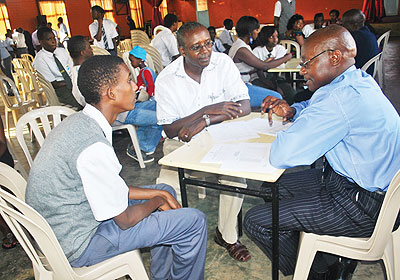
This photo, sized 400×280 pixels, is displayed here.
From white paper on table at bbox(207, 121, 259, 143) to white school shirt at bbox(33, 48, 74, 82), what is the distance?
311cm

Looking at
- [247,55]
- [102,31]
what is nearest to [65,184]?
[247,55]

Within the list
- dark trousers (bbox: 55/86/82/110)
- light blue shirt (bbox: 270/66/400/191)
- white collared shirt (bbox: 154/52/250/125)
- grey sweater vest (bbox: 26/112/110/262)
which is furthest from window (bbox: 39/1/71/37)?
light blue shirt (bbox: 270/66/400/191)

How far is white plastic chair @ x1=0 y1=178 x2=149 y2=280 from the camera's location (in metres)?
1.23

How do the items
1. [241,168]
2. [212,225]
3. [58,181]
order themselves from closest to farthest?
[58,181] → [241,168] → [212,225]

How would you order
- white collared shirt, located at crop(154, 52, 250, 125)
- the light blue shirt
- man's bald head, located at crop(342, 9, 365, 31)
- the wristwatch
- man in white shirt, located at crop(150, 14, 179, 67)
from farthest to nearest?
1. man in white shirt, located at crop(150, 14, 179, 67)
2. man's bald head, located at crop(342, 9, 365, 31)
3. white collared shirt, located at crop(154, 52, 250, 125)
4. the wristwatch
5. the light blue shirt

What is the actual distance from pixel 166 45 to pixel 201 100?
11.6 feet

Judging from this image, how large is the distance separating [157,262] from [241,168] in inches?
30.5

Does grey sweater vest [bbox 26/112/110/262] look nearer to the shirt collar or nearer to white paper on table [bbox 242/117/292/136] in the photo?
the shirt collar

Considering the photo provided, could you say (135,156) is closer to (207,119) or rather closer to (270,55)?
(207,119)

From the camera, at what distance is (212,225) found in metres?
2.53

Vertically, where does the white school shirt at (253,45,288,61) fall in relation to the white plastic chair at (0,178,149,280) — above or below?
above

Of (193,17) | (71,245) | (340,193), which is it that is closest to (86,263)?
(71,245)

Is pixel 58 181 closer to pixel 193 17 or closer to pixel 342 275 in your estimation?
pixel 342 275

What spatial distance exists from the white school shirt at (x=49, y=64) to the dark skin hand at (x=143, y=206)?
3.24 meters
